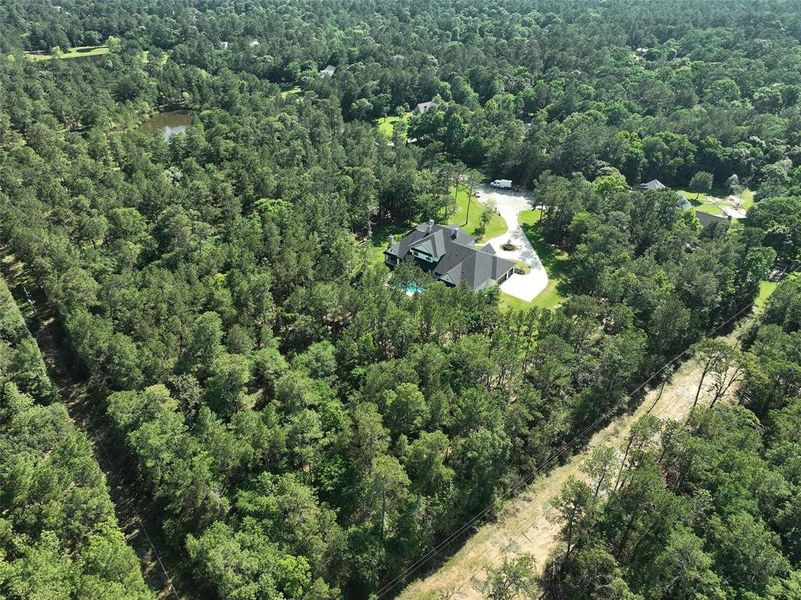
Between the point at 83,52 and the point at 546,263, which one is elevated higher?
the point at 83,52

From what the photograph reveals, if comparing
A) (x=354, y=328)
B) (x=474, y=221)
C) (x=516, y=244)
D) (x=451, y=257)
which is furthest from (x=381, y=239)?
(x=354, y=328)

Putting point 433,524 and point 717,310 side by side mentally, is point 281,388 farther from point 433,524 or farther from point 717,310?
point 717,310

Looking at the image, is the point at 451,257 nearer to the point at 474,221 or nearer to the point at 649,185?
the point at 474,221

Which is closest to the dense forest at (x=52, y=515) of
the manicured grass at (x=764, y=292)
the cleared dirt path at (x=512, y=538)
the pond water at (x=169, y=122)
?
the cleared dirt path at (x=512, y=538)

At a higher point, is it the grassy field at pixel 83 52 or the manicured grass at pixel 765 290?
the grassy field at pixel 83 52

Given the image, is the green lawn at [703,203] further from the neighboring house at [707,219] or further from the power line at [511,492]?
the power line at [511,492]

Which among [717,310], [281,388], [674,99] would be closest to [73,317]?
[281,388]

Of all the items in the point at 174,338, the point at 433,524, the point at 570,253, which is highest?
the point at 174,338
